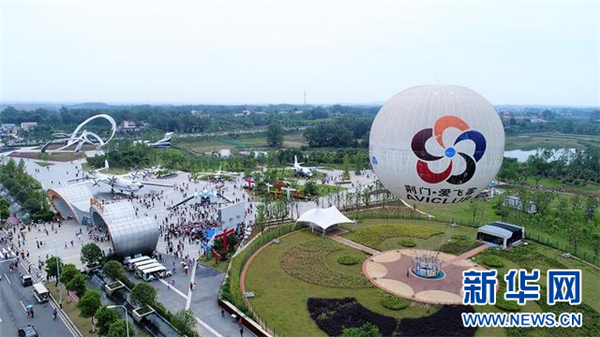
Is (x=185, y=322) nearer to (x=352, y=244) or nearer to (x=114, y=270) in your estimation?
(x=114, y=270)

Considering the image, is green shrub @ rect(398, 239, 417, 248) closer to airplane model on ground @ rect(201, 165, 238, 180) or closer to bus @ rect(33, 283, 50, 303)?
bus @ rect(33, 283, 50, 303)

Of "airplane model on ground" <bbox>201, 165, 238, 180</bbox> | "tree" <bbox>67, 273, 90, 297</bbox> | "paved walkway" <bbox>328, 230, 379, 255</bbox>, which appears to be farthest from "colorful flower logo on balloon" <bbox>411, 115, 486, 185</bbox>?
"airplane model on ground" <bbox>201, 165, 238, 180</bbox>

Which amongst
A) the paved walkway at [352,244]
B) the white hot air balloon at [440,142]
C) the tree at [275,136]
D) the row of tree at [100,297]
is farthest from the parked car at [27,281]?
the tree at [275,136]

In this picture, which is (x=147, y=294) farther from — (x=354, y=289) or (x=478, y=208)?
(x=478, y=208)

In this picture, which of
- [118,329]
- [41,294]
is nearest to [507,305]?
[118,329]

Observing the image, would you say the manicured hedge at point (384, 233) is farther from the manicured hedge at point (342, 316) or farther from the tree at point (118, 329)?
the tree at point (118, 329)

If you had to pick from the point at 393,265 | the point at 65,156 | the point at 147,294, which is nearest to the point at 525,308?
the point at 393,265
